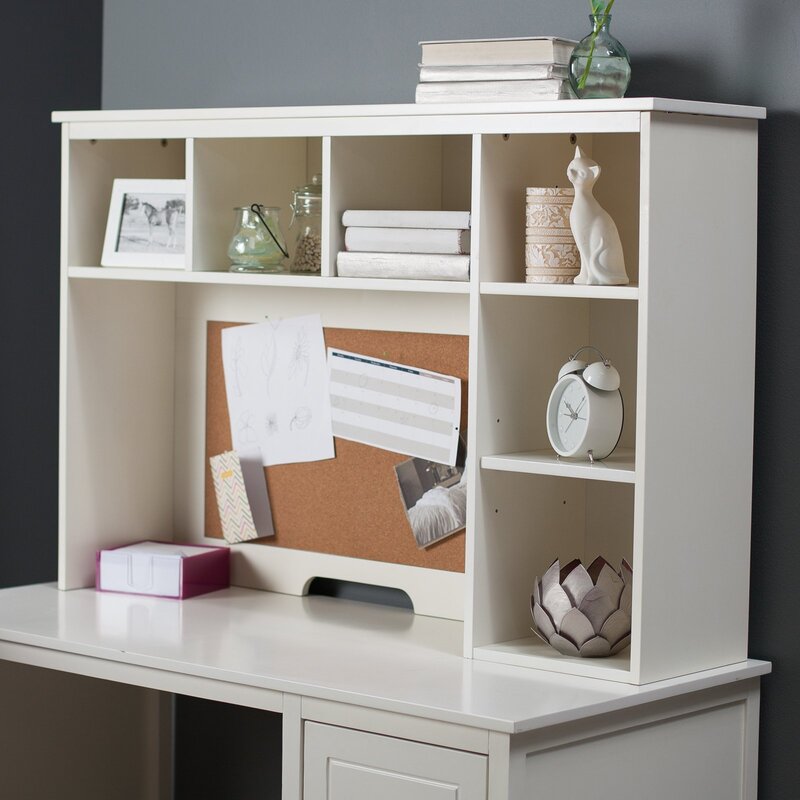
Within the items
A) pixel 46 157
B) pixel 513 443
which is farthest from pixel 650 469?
pixel 46 157

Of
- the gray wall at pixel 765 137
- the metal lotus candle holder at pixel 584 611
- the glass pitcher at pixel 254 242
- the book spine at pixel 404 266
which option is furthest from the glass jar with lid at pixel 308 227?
the metal lotus candle holder at pixel 584 611

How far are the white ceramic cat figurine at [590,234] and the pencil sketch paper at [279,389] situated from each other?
702mm

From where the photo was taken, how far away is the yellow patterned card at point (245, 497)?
2682 millimetres

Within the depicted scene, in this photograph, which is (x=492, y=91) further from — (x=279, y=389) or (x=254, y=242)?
(x=279, y=389)

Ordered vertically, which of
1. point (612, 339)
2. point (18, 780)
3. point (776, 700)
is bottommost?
point (18, 780)

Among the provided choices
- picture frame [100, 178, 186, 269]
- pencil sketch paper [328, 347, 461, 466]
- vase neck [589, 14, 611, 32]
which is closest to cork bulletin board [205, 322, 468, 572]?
pencil sketch paper [328, 347, 461, 466]


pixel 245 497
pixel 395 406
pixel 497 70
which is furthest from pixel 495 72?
pixel 245 497

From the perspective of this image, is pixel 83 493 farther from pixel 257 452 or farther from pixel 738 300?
pixel 738 300

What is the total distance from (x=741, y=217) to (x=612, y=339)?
1.02 ft

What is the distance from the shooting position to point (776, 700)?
215cm

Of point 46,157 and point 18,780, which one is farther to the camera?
point 46,157

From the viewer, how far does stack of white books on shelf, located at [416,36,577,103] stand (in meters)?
2.04

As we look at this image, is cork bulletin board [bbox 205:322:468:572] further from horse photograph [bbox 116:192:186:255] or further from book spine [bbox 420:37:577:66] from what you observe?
book spine [bbox 420:37:577:66]

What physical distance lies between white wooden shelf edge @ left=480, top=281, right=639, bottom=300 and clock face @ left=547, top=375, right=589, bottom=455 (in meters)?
0.14
